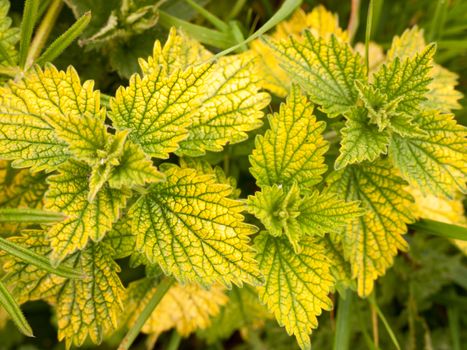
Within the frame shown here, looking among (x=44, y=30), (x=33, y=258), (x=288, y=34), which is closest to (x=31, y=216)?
(x=33, y=258)

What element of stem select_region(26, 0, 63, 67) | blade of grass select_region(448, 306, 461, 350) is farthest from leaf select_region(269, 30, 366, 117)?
blade of grass select_region(448, 306, 461, 350)

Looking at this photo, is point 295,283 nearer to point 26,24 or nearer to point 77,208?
point 77,208

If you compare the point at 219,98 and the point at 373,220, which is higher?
the point at 219,98

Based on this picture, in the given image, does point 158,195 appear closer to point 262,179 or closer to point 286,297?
point 262,179

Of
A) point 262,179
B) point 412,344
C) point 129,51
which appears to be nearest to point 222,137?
point 262,179

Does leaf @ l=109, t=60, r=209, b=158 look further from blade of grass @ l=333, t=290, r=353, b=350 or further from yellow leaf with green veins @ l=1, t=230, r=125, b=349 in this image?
blade of grass @ l=333, t=290, r=353, b=350

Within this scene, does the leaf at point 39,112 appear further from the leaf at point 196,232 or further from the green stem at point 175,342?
the green stem at point 175,342

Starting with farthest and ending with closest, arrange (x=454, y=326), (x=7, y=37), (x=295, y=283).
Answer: (x=454, y=326) → (x=7, y=37) → (x=295, y=283)

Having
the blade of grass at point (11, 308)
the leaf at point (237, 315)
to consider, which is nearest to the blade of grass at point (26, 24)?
the blade of grass at point (11, 308)
